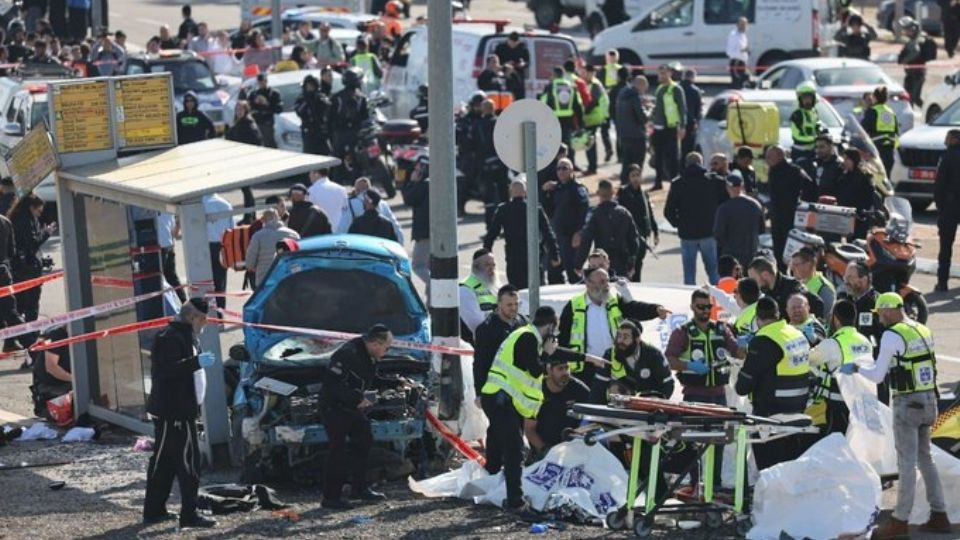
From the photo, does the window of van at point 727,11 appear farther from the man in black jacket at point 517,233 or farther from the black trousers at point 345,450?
the black trousers at point 345,450

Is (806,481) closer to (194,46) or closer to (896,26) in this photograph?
(194,46)

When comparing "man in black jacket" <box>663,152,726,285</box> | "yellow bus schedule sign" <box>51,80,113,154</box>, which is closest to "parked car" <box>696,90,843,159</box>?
"man in black jacket" <box>663,152,726,285</box>

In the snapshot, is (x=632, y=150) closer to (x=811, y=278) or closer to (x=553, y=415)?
(x=811, y=278)

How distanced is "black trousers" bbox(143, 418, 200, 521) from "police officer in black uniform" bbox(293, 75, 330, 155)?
53.8ft

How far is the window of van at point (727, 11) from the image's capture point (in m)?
39.0

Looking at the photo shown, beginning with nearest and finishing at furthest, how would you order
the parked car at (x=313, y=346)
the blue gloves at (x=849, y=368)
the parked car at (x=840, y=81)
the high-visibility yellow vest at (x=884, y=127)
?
1. the blue gloves at (x=849, y=368)
2. the parked car at (x=313, y=346)
3. the high-visibility yellow vest at (x=884, y=127)
4. the parked car at (x=840, y=81)

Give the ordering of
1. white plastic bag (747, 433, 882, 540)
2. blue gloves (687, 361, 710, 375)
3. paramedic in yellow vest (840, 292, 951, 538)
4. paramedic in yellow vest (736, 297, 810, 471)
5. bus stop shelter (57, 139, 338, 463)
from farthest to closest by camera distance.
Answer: bus stop shelter (57, 139, 338, 463), blue gloves (687, 361, 710, 375), paramedic in yellow vest (736, 297, 810, 471), paramedic in yellow vest (840, 292, 951, 538), white plastic bag (747, 433, 882, 540)

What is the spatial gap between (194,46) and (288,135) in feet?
29.8

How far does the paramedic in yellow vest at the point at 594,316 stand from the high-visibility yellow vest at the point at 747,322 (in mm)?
685

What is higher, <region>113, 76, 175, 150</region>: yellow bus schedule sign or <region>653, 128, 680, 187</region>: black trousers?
<region>113, 76, 175, 150</region>: yellow bus schedule sign

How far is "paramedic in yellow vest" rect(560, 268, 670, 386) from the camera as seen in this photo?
639 inches

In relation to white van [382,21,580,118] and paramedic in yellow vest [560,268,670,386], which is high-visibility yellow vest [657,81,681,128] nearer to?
white van [382,21,580,118]

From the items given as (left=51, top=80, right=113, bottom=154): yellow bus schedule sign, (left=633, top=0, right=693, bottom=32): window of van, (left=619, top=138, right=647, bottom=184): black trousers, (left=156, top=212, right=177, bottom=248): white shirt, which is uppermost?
(left=51, top=80, right=113, bottom=154): yellow bus schedule sign

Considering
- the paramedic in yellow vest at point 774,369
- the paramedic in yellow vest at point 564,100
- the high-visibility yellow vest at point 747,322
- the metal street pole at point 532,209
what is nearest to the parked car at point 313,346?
the metal street pole at point 532,209
